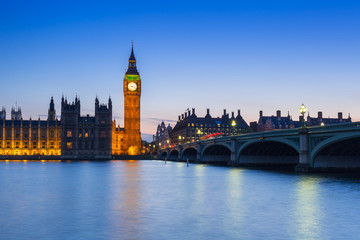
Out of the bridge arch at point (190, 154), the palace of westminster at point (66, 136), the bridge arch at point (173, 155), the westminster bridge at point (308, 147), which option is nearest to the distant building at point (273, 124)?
the bridge arch at point (173, 155)

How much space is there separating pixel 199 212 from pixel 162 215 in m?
2.11

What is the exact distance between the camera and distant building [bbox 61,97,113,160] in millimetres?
182875

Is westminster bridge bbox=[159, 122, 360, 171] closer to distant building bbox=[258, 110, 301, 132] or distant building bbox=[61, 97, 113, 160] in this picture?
distant building bbox=[258, 110, 301, 132]

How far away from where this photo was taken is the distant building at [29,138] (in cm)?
18838

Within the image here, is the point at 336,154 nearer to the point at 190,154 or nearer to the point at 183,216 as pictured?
the point at 183,216

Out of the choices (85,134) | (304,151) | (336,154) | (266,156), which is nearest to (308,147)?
(304,151)

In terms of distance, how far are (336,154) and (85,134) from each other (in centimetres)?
14686

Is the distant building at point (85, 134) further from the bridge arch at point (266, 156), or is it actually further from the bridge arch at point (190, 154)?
the bridge arch at point (266, 156)

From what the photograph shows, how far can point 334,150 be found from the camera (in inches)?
2037

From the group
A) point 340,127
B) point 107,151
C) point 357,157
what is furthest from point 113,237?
point 107,151

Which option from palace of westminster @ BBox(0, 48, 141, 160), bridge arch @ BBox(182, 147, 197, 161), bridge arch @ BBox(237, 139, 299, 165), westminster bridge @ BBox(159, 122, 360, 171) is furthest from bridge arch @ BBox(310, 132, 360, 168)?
palace of westminster @ BBox(0, 48, 141, 160)

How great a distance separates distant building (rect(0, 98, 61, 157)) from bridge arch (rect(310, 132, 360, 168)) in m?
160

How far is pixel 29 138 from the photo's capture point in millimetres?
190500

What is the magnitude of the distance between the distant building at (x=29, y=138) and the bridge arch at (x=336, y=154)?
16002 cm
